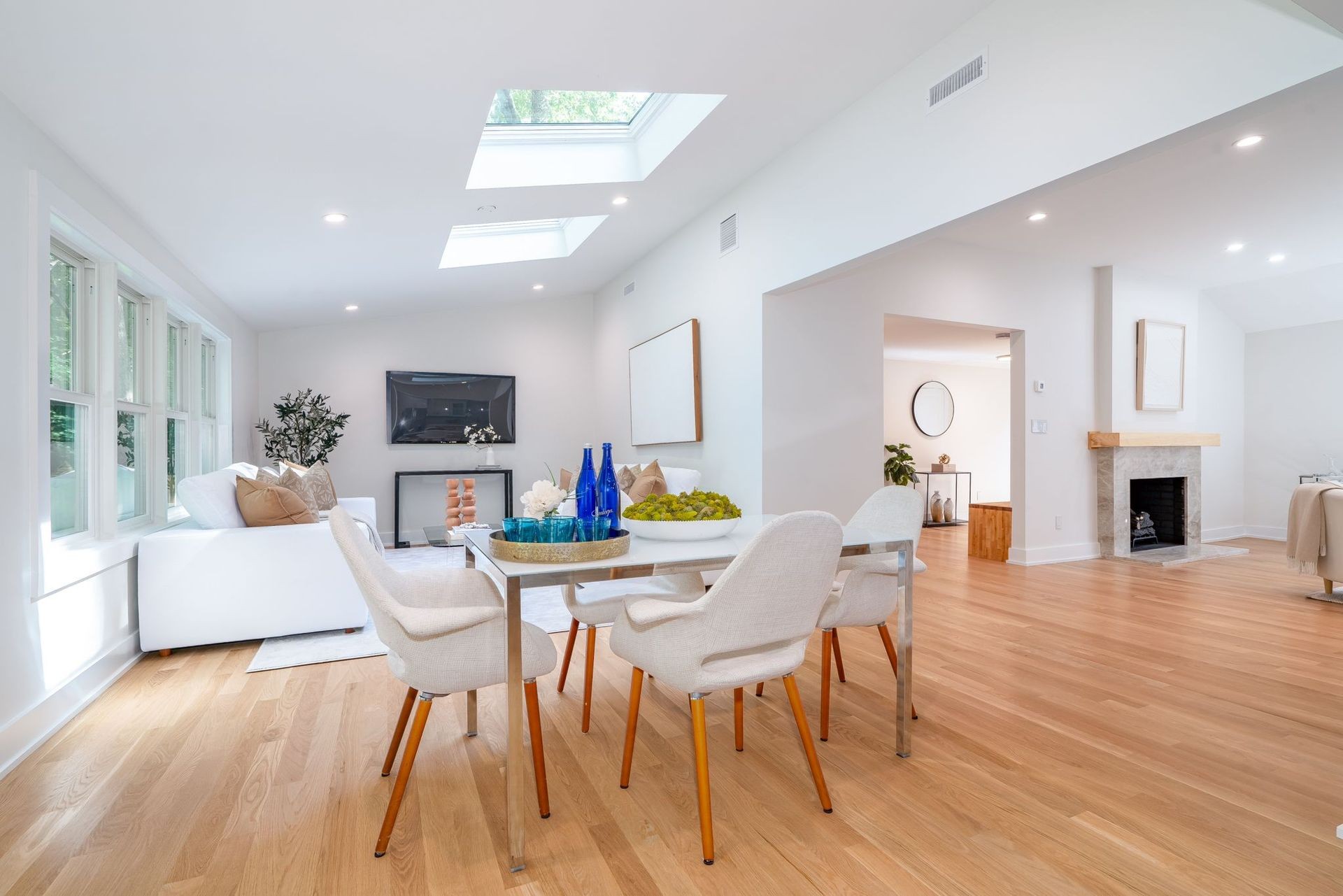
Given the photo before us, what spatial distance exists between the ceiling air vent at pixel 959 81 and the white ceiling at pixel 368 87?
0.61 feet

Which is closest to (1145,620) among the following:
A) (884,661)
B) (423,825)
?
(884,661)

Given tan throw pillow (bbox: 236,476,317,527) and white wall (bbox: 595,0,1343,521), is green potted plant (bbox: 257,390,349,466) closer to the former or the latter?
tan throw pillow (bbox: 236,476,317,527)

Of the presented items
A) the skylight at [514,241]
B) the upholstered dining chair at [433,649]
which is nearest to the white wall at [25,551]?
the upholstered dining chair at [433,649]

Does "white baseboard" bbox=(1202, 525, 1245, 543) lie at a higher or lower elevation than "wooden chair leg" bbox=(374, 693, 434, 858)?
lower

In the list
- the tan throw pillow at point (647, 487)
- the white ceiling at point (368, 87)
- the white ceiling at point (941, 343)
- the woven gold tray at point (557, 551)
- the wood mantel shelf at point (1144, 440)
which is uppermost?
the white ceiling at point (368, 87)

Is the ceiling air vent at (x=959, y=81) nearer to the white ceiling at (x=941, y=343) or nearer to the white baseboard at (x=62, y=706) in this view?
the white ceiling at (x=941, y=343)

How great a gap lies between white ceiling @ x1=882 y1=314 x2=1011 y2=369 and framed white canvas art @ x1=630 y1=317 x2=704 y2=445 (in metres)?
1.84

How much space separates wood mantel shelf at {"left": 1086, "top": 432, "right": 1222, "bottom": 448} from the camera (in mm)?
5938

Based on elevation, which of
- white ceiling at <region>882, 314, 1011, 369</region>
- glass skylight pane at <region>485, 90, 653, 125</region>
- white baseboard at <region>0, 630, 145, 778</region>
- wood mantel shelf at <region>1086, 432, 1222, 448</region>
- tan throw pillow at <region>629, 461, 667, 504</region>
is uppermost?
glass skylight pane at <region>485, 90, 653, 125</region>

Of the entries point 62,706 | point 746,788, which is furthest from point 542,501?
point 62,706

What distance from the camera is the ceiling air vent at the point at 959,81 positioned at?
2887 millimetres

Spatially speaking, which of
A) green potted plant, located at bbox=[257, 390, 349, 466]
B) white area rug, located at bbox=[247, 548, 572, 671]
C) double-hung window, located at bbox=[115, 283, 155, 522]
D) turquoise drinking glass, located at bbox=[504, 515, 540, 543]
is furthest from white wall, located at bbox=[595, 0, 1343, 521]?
double-hung window, located at bbox=[115, 283, 155, 522]

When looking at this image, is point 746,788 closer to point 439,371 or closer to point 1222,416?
point 439,371

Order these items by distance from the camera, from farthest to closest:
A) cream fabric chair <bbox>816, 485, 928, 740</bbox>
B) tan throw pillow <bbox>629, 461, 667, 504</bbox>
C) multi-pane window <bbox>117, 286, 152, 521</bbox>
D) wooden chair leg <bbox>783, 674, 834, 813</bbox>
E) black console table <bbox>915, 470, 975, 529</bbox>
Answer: black console table <bbox>915, 470, 975, 529</bbox>, tan throw pillow <bbox>629, 461, 667, 504</bbox>, multi-pane window <bbox>117, 286, 152, 521</bbox>, cream fabric chair <bbox>816, 485, 928, 740</bbox>, wooden chair leg <bbox>783, 674, 834, 813</bbox>
